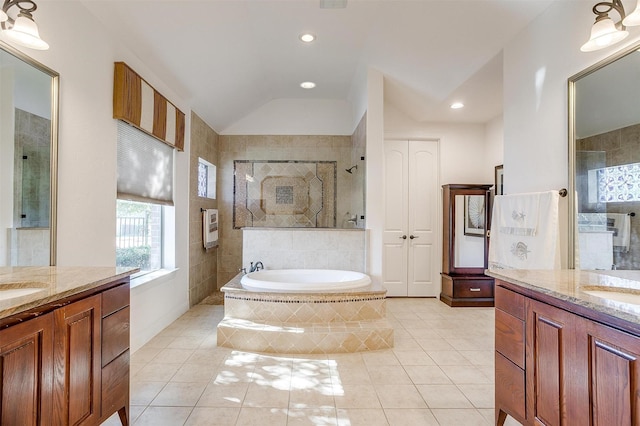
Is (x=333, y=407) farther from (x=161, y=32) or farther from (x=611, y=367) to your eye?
(x=161, y=32)

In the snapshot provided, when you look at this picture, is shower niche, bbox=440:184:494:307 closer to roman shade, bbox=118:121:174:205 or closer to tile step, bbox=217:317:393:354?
tile step, bbox=217:317:393:354

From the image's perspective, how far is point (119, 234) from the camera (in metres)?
2.75

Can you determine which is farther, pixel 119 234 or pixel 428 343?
pixel 428 343

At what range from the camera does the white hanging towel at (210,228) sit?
14.2 feet

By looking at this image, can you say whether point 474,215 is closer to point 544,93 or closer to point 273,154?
point 544,93

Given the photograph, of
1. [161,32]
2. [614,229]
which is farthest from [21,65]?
[614,229]

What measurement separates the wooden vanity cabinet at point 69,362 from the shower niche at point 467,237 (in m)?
3.79

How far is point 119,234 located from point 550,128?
3274 millimetres

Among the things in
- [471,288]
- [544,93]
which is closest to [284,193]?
[471,288]

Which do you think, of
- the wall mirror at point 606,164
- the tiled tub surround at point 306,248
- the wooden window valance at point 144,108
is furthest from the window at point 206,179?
the wall mirror at point 606,164

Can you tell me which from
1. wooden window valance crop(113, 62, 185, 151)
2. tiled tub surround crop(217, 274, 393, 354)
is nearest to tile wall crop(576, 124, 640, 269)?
tiled tub surround crop(217, 274, 393, 354)

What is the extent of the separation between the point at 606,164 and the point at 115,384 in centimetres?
269

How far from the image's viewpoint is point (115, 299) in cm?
156

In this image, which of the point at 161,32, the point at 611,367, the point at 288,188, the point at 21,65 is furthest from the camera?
the point at 288,188
